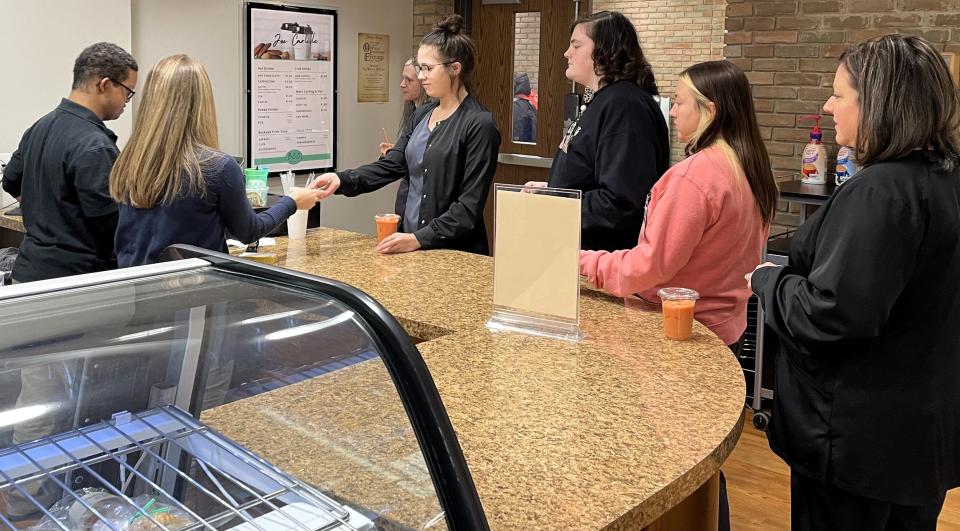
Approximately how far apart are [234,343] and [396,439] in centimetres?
30

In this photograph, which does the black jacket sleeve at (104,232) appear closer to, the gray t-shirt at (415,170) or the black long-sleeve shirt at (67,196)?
the black long-sleeve shirt at (67,196)

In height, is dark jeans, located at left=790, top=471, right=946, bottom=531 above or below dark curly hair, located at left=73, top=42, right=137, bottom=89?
below

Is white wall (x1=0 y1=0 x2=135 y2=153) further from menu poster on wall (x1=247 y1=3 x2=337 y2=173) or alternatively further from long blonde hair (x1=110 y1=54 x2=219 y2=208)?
long blonde hair (x1=110 y1=54 x2=219 y2=208)

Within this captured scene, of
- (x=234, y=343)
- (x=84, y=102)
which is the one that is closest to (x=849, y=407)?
(x=234, y=343)

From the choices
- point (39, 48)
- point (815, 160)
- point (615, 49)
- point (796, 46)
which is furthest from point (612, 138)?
point (39, 48)

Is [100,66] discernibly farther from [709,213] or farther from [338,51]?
[338,51]

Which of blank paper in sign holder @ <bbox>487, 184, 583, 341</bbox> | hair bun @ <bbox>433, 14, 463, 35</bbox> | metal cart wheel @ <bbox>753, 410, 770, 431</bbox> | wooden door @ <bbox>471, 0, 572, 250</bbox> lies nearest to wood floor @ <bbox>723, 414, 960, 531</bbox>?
metal cart wheel @ <bbox>753, 410, 770, 431</bbox>

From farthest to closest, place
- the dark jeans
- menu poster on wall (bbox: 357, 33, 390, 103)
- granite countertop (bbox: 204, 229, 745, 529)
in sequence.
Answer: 1. menu poster on wall (bbox: 357, 33, 390, 103)
2. the dark jeans
3. granite countertop (bbox: 204, 229, 745, 529)

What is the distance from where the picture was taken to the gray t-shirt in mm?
3453

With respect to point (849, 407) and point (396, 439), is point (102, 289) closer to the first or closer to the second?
point (396, 439)

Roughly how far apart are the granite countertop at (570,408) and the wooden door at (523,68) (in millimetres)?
3946

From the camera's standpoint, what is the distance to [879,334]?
1782mm

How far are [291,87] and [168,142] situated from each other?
3.49 m

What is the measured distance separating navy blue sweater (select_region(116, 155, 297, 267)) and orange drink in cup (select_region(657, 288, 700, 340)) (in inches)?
47.7
